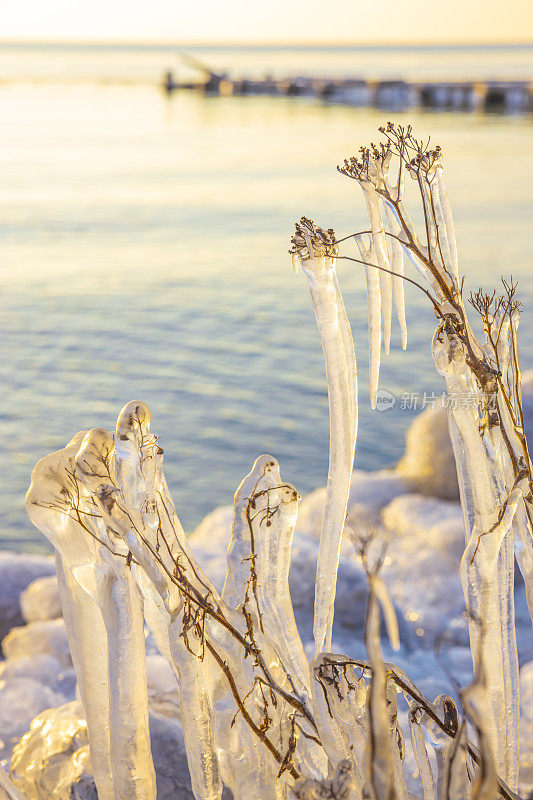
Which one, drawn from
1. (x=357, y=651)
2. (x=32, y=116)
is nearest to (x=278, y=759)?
(x=357, y=651)

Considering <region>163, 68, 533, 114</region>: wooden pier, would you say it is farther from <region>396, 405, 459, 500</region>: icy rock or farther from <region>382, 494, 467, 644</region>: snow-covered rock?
<region>382, 494, 467, 644</region>: snow-covered rock

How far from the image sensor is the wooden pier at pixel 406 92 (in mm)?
17844

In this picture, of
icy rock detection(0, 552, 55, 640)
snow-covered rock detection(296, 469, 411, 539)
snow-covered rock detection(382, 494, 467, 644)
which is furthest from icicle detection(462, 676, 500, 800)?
snow-covered rock detection(296, 469, 411, 539)

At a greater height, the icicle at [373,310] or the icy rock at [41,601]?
the icicle at [373,310]

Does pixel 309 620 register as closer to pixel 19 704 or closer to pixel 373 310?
pixel 19 704

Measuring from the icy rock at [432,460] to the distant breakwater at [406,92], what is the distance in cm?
1522

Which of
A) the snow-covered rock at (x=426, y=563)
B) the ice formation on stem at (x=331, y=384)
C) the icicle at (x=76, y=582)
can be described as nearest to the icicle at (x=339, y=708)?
the ice formation on stem at (x=331, y=384)

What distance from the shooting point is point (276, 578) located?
1.02 metres

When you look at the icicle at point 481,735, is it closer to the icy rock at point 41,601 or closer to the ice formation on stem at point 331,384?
the ice formation on stem at point 331,384

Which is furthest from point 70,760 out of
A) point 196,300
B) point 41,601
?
point 196,300

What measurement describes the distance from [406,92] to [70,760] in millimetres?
19342

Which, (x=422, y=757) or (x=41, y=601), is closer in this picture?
(x=422, y=757)

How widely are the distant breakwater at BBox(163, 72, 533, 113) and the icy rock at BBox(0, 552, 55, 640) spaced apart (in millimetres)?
16433

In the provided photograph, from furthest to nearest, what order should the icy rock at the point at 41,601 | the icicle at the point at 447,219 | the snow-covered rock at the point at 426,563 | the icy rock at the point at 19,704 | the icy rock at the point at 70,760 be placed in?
1. the snow-covered rock at the point at 426,563
2. the icy rock at the point at 41,601
3. the icy rock at the point at 19,704
4. the icy rock at the point at 70,760
5. the icicle at the point at 447,219
